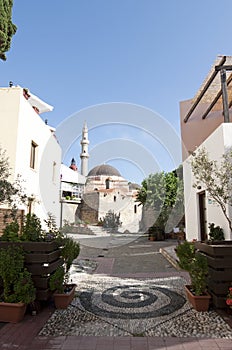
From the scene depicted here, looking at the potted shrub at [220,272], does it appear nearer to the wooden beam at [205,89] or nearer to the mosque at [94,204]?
the wooden beam at [205,89]

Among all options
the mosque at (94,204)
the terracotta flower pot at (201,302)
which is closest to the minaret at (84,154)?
the mosque at (94,204)

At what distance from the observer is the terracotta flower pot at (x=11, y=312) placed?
338 centimetres

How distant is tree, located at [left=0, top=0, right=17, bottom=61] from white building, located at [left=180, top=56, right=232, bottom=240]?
6011 millimetres

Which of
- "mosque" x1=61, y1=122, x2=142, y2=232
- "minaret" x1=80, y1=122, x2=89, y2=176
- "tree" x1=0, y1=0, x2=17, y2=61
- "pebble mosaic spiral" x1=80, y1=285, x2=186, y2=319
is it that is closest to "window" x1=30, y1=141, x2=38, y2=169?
"tree" x1=0, y1=0, x2=17, y2=61

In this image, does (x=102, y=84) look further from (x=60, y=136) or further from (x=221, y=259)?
(x=221, y=259)

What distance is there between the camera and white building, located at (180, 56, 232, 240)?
283 inches

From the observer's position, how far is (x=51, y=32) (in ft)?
32.3

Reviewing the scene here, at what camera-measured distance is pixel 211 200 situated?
7.06 metres

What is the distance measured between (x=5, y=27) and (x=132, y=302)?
25.3ft

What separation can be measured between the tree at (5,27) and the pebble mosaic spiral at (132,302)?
6.95 meters

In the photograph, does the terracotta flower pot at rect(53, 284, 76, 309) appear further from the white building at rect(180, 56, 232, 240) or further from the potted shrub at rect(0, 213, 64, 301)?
the white building at rect(180, 56, 232, 240)

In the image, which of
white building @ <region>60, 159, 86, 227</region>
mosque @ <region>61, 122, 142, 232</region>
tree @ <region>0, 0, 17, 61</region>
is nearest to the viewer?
tree @ <region>0, 0, 17, 61</region>

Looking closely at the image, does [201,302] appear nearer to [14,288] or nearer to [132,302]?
[132,302]

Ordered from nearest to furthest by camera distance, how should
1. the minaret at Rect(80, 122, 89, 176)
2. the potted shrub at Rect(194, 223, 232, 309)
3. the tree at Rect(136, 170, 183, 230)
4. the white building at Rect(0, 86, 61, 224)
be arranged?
the potted shrub at Rect(194, 223, 232, 309), the white building at Rect(0, 86, 61, 224), the tree at Rect(136, 170, 183, 230), the minaret at Rect(80, 122, 89, 176)
